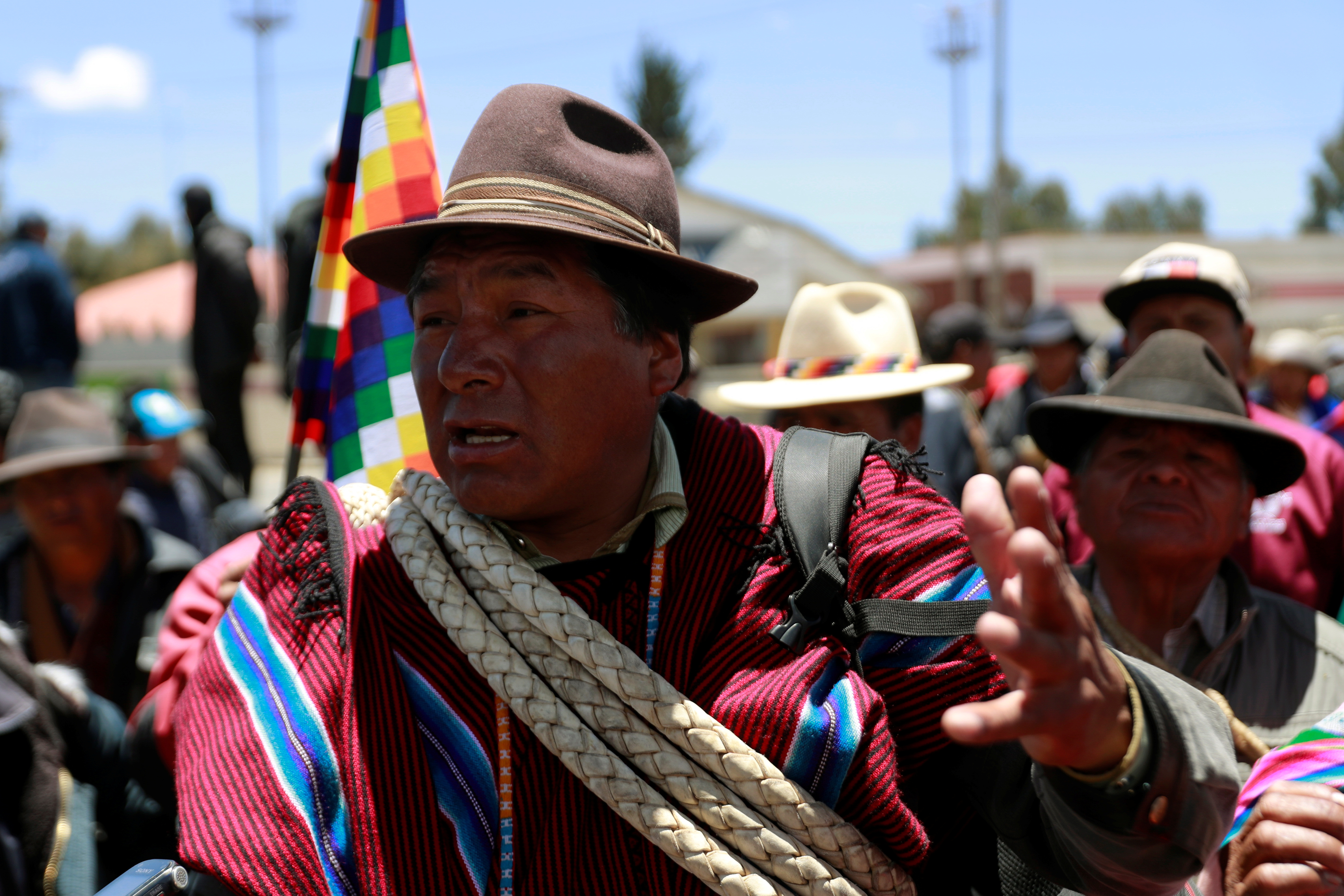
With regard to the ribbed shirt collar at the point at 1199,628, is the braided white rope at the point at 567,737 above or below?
above

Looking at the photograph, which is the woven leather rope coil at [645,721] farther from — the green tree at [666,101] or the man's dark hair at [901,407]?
the green tree at [666,101]

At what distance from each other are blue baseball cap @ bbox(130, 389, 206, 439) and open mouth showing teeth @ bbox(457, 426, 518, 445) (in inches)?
185

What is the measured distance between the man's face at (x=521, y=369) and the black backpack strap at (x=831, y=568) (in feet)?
0.98

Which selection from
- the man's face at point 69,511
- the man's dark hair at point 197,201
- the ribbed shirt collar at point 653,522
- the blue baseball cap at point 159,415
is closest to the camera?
the ribbed shirt collar at point 653,522

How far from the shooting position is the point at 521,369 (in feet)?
5.22

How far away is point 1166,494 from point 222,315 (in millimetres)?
5465

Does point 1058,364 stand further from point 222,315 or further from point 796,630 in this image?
point 796,630

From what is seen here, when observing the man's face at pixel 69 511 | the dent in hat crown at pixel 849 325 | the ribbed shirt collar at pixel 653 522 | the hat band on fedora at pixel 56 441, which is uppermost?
the dent in hat crown at pixel 849 325

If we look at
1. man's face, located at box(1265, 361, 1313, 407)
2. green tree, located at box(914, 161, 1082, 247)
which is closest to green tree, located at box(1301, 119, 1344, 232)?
green tree, located at box(914, 161, 1082, 247)

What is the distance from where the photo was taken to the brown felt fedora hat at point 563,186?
1.59 m

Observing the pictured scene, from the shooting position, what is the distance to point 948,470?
5070 millimetres

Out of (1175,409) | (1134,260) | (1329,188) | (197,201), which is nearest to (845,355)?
(1175,409)

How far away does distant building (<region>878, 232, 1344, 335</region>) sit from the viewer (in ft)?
116

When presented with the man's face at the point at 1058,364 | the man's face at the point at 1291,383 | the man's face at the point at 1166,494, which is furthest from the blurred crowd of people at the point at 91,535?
the man's face at the point at 1291,383
